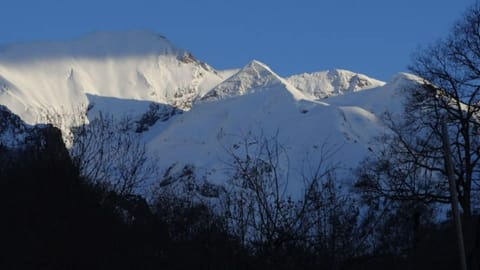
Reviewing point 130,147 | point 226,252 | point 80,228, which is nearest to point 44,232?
point 80,228

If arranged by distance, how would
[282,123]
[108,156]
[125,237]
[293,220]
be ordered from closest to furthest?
[293,220] → [125,237] → [108,156] → [282,123]

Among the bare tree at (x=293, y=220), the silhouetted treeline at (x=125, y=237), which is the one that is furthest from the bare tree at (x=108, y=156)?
the bare tree at (x=293, y=220)

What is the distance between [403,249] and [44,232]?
6.25m

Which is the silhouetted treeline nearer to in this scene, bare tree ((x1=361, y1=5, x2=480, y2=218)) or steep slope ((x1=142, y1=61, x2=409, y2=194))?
bare tree ((x1=361, y1=5, x2=480, y2=218))

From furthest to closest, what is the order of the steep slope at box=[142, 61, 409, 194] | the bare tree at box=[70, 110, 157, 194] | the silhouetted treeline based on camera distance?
the steep slope at box=[142, 61, 409, 194] → the bare tree at box=[70, 110, 157, 194] → the silhouetted treeline

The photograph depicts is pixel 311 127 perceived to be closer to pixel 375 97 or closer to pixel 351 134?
pixel 351 134

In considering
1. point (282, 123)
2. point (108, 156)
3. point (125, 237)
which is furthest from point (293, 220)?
point (282, 123)

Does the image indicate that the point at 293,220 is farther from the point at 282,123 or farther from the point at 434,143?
the point at 282,123

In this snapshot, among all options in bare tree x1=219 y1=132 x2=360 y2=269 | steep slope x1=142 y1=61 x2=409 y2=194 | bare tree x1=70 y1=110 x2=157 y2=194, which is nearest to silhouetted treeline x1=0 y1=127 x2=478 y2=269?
bare tree x1=219 y1=132 x2=360 y2=269

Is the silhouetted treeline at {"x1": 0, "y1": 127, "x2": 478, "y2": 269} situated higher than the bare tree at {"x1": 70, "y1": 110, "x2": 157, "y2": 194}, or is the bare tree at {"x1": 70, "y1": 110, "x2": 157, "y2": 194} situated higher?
the bare tree at {"x1": 70, "y1": 110, "x2": 157, "y2": 194}

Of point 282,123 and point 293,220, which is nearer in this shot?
point 293,220

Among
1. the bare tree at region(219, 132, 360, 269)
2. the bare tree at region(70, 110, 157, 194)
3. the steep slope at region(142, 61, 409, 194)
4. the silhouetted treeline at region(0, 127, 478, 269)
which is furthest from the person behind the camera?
the steep slope at region(142, 61, 409, 194)

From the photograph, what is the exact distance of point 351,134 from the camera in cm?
16788

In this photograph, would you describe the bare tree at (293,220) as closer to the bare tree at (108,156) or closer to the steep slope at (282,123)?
the bare tree at (108,156)
